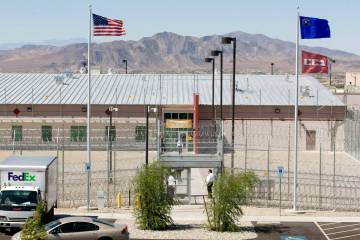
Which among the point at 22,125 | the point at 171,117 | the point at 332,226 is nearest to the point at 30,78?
the point at 22,125

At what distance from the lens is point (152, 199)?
29.3 m

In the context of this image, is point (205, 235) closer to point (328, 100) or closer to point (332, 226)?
point (332, 226)

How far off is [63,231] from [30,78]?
163ft

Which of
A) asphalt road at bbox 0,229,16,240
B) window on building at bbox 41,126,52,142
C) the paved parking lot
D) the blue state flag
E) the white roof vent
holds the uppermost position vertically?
the blue state flag

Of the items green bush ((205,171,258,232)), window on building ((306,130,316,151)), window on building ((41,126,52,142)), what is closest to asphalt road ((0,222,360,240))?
green bush ((205,171,258,232))

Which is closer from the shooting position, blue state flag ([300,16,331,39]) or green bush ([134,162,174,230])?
green bush ([134,162,174,230])

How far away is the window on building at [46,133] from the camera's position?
61.0 m

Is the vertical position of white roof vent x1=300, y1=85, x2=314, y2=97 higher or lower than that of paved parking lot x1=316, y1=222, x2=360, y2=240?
higher

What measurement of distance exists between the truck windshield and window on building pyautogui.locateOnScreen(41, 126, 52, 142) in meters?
31.9

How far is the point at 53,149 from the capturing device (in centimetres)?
5700

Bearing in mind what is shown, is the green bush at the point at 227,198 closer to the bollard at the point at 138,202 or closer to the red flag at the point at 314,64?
the bollard at the point at 138,202

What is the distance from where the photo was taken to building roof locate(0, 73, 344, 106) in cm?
6400

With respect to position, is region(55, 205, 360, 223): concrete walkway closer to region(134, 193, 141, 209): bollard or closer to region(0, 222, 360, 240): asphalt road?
region(0, 222, 360, 240): asphalt road

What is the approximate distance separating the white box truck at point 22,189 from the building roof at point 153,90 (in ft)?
108
